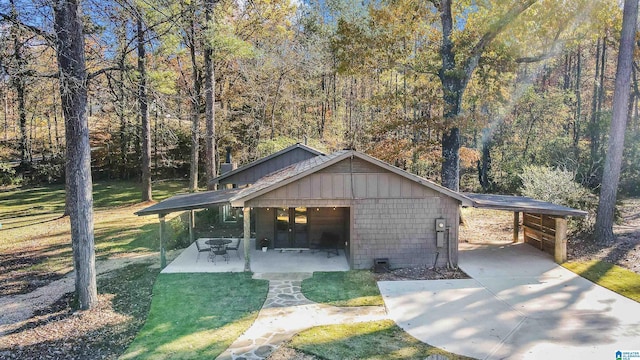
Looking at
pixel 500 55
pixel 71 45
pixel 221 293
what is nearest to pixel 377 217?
pixel 221 293

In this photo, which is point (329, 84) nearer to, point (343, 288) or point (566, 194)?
point (566, 194)

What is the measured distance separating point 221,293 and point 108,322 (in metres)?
2.45

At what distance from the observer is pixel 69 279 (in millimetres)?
11234

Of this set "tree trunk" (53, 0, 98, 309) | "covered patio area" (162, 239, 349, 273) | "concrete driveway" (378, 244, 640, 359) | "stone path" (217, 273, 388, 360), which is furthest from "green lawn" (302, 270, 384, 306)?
"tree trunk" (53, 0, 98, 309)

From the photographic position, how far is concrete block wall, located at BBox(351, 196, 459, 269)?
11242mm

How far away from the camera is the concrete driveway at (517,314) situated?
6.84 meters

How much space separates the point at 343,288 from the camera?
32.4 ft

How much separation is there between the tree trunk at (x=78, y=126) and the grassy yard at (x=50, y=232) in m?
3.28

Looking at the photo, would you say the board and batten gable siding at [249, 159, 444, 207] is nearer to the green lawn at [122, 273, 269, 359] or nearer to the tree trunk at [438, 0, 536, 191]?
the green lawn at [122, 273, 269, 359]

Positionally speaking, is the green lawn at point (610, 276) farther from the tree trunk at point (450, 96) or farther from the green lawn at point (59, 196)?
the green lawn at point (59, 196)

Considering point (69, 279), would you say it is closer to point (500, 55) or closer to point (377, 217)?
point (377, 217)

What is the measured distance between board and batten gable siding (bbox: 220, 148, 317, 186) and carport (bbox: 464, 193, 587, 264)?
7551 mm

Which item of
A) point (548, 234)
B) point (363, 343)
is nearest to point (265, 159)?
point (548, 234)

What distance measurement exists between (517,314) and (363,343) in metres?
3.51
